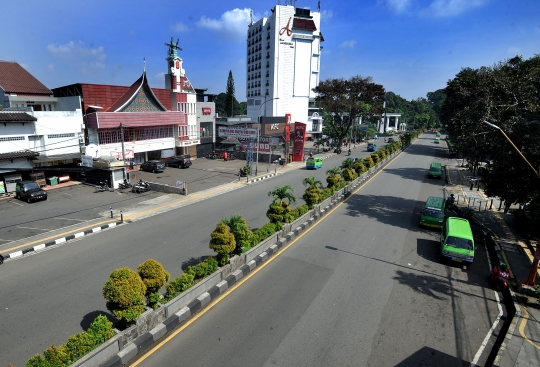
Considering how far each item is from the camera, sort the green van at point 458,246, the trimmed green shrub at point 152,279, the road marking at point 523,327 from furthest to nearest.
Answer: the green van at point 458,246, the road marking at point 523,327, the trimmed green shrub at point 152,279

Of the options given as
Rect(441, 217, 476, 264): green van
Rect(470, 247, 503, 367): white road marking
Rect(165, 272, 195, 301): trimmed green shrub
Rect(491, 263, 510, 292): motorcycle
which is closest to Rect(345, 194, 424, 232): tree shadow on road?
Rect(441, 217, 476, 264): green van

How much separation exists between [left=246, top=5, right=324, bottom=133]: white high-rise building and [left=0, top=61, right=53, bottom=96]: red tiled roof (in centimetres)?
4609

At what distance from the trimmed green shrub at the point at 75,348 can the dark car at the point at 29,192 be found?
19479mm

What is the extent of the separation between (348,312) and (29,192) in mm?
23549

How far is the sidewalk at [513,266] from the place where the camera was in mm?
7773

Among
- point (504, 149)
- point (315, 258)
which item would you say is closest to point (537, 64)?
point (504, 149)

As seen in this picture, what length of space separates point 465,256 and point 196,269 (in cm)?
1053

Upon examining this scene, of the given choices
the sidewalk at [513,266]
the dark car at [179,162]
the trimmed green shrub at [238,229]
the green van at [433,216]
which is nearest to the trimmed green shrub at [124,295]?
the trimmed green shrub at [238,229]

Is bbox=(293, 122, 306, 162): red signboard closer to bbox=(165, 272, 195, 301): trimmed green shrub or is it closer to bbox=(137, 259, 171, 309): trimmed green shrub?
bbox=(165, 272, 195, 301): trimmed green shrub

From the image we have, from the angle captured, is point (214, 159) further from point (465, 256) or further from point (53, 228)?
point (465, 256)

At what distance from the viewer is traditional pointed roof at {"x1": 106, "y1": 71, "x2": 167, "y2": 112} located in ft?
106

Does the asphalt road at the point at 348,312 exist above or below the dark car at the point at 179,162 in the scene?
below

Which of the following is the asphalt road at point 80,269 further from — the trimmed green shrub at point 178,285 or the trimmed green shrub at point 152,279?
the trimmed green shrub at point 178,285

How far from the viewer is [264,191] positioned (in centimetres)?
2569
